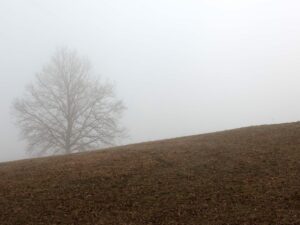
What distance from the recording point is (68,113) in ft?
93.9

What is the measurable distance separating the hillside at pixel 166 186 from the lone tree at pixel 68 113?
16.2 metres

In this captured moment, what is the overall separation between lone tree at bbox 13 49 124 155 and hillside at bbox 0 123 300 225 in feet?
53.0

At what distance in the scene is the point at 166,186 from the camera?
29.3 feet

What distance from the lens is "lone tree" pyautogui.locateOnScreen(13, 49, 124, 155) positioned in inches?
1108

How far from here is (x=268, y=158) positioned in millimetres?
10117

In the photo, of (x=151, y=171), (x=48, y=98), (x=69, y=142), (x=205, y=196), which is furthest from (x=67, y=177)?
(x=48, y=98)

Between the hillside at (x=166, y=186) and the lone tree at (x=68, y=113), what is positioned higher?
the lone tree at (x=68, y=113)

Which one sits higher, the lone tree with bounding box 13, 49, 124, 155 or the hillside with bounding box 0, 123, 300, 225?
the lone tree with bounding box 13, 49, 124, 155

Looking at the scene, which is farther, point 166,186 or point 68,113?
point 68,113

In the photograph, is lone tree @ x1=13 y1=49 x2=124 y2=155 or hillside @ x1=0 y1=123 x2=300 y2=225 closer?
hillside @ x1=0 y1=123 x2=300 y2=225

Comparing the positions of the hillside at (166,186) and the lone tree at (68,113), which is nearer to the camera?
the hillside at (166,186)

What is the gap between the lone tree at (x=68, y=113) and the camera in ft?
92.3

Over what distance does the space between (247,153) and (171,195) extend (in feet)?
11.0

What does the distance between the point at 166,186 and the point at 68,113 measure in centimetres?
2079
